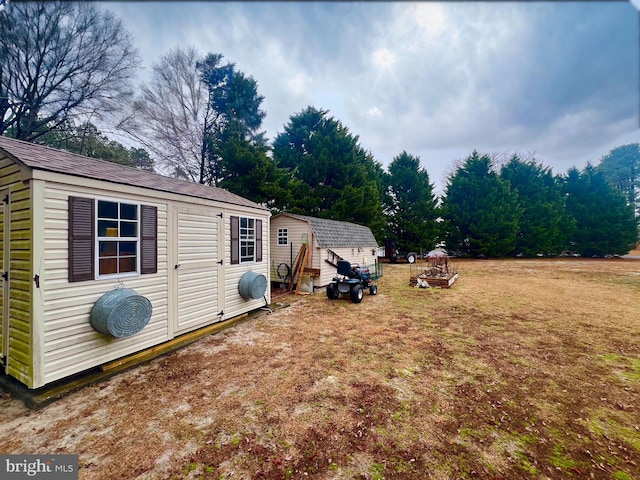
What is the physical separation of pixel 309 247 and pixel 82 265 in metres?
7.71

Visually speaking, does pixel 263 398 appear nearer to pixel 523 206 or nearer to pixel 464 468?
pixel 464 468

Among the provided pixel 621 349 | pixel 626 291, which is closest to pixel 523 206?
pixel 626 291

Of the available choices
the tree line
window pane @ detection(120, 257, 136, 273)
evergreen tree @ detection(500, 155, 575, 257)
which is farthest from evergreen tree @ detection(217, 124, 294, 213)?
evergreen tree @ detection(500, 155, 575, 257)

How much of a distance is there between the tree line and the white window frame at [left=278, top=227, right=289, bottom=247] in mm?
6014

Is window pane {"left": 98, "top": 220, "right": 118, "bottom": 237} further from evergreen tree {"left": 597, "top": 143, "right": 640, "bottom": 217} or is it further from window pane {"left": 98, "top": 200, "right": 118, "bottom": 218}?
evergreen tree {"left": 597, "top": 143, "right": 640, "bottom": 217}

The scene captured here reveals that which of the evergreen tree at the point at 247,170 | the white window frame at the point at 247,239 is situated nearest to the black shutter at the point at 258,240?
the white window frame at the point at 247,239

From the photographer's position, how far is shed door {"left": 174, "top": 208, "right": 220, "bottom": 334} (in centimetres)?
534

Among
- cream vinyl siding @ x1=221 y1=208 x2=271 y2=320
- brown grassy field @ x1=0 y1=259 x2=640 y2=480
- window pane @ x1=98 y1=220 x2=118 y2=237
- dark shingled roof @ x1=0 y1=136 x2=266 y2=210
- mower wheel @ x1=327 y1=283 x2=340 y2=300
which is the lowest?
brown grassy field @ x1=0 y1=259 x2=640 y2=480

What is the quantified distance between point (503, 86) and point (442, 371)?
5946mm

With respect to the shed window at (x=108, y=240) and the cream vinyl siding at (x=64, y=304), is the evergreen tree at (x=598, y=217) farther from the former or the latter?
the cream vinyl siding at (x=64, y=304)

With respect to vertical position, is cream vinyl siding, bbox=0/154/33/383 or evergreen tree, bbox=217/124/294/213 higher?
evergreen tree, bbox=217/124/294/213

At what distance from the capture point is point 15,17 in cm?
1062

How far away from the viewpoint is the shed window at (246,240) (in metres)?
6.77

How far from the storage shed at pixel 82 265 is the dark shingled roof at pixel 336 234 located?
600cm
